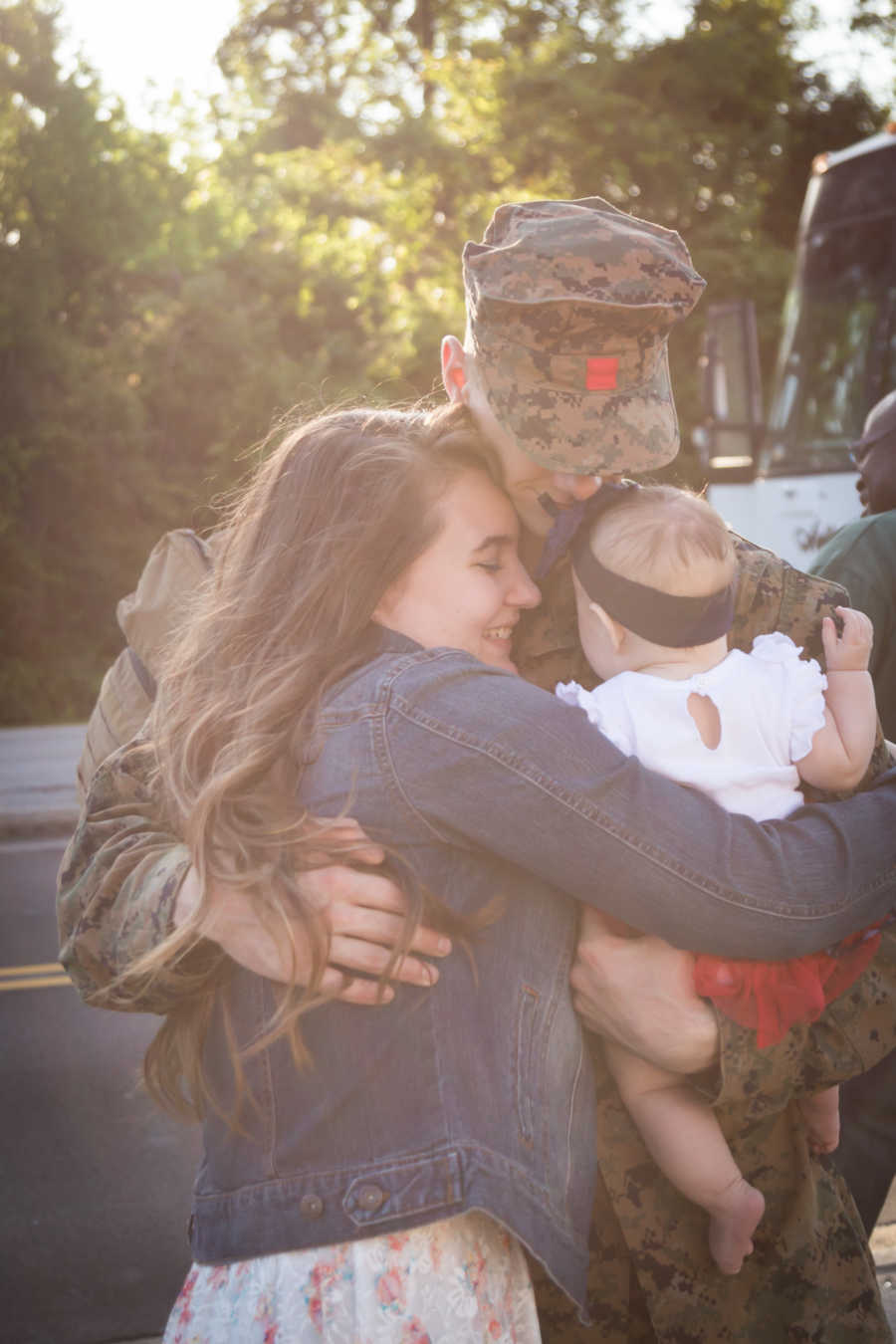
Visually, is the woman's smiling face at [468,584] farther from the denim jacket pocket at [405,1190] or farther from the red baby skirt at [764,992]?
the denim jacket pocket at [405,1190]

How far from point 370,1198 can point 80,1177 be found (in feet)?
10.9

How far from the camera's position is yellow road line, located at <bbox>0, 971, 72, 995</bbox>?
6574 millimetres

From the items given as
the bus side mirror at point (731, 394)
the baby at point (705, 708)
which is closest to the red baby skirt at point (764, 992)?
the baby at point (705, 708)

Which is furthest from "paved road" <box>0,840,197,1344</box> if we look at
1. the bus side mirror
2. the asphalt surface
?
the bus side mirror

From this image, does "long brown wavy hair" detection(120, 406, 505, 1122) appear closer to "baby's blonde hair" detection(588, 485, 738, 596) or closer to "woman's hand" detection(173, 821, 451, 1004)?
"woman's hand" detection(173, 821, 451, 1004)

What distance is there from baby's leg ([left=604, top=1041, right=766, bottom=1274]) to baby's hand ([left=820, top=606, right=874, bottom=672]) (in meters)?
0.63

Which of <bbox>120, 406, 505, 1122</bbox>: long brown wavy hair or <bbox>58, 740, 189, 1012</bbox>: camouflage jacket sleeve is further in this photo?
<bbox>58, 740, 189, 1012</bbox>: camouflage jacket sleeve

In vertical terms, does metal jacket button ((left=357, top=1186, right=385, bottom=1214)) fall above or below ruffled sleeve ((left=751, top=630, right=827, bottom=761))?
below

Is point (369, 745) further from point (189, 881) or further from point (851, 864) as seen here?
point (851, 864)

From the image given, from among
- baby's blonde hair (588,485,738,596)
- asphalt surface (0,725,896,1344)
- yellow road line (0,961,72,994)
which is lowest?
yellow road line (0,961,72,994)

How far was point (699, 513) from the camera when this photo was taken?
77.5 inches

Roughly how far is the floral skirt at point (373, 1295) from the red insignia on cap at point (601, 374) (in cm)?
117

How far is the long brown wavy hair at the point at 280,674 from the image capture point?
1.76 metres

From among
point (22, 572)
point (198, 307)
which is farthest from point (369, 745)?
point (198, 307)
